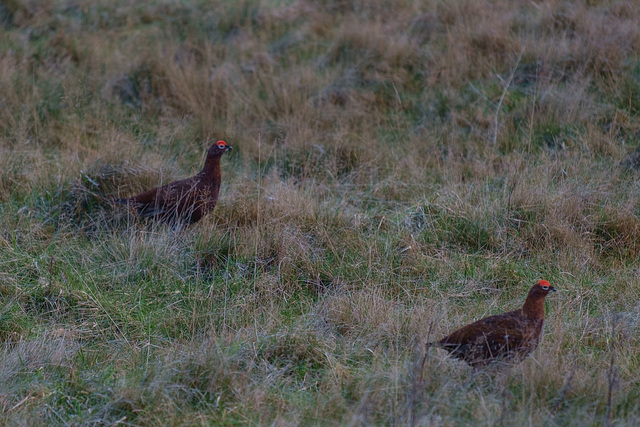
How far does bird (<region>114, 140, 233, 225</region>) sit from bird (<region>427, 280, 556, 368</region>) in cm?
249

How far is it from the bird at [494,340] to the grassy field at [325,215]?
0.27 feet

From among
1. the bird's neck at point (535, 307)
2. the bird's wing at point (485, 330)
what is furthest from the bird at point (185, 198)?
the bird's neck at point (535, 307)

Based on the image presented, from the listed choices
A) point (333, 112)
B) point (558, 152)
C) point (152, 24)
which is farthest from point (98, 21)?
point (558, 152)

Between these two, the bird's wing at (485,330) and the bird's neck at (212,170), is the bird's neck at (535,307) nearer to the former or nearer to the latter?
the bird's wing at (485,330)

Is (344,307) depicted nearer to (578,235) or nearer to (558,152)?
(578,235)

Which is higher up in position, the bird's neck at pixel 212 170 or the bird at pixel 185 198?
the bird's neck at pixel 212 170

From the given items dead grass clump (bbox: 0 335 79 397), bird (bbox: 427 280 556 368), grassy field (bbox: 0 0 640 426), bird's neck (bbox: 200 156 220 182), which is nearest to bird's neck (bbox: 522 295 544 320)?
bird (bbox: 427 280 556 368)

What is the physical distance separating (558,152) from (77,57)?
20.3 feet

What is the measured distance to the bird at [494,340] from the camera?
12.0ft

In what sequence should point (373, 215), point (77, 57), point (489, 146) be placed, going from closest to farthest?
1. point (373, 215)
2. point (489, 146)
3. point (77, 57)

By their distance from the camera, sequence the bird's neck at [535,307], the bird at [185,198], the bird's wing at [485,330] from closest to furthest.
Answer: the bird's wing at [485,330]
the bird's neck at [535,307]
the bird at [185,198]

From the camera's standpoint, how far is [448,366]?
363cm

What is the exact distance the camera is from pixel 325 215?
5.55 meters

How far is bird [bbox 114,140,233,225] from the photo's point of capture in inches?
220
